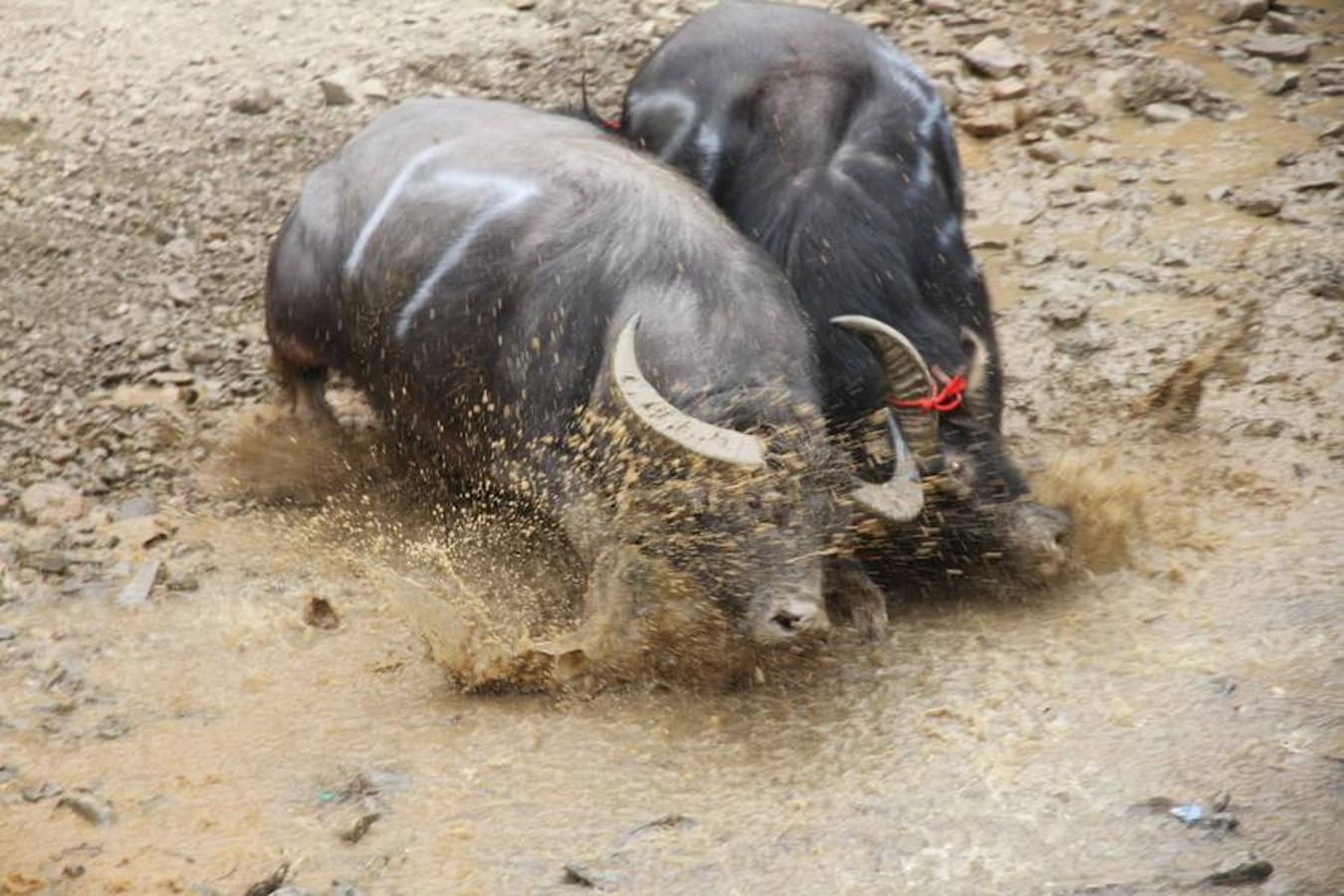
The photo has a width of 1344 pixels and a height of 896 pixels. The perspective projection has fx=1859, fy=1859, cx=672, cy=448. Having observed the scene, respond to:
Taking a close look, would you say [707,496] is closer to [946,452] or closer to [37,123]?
[946,452]

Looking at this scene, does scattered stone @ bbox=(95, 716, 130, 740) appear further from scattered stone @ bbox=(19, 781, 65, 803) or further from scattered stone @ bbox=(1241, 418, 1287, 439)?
scattered stone @ bbox=(1241, 418, 1287, 439)

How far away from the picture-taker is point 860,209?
6.01 m

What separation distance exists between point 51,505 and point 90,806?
207 centimetres

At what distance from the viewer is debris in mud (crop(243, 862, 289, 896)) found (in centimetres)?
438

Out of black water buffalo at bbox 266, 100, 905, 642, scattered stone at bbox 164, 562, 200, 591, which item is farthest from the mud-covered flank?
black water buffalo at bbox 266, 100, 905, 642

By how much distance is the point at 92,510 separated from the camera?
6602 mm

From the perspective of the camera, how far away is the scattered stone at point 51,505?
653cm

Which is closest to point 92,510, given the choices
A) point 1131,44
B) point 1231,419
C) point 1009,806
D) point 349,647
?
point 349,647

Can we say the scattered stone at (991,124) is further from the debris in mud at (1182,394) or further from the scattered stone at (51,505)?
the scattered stone at (51,505)

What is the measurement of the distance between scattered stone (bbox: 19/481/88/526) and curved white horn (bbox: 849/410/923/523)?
9.42 ft

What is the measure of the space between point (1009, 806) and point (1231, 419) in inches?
97.4

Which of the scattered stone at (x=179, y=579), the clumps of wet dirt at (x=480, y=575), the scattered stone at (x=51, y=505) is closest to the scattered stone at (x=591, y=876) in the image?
the clumps of wet dirt at (x=480, y=575)

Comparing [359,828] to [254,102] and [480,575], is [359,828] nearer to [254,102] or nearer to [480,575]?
[480,575]

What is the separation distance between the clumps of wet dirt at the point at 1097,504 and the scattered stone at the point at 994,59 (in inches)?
113
